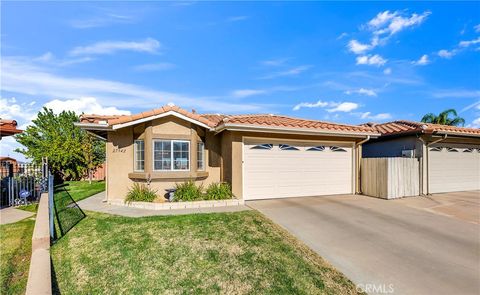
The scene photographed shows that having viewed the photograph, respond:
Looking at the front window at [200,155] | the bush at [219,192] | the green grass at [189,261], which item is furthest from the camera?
the front window at [200,155]

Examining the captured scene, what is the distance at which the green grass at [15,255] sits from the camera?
16.3ft

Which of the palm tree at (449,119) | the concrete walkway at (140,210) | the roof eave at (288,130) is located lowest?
the concrete walkway at (140,210)

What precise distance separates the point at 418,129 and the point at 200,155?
34.9 feet

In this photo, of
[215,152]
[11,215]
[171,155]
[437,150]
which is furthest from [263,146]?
[11,215]

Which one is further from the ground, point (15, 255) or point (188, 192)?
point (188, 192)

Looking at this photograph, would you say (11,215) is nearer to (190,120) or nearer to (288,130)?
(190,120)

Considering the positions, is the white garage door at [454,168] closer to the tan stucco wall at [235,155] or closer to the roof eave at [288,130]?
the roof eave at [288,130]

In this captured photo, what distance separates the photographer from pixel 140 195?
10336mm

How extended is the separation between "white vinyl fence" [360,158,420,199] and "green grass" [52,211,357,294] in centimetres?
724

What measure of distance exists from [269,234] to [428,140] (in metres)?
11.2

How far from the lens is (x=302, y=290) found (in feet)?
14.1

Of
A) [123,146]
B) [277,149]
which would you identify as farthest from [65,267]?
[277,149]

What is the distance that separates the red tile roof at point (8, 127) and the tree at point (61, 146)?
8.78 m

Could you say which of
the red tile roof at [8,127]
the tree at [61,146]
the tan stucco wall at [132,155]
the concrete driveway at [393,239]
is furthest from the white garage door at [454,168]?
the tree at [61,146]
